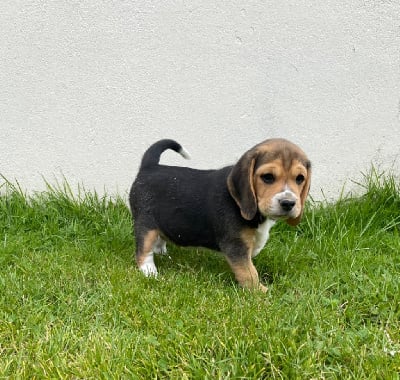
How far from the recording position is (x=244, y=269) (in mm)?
3727

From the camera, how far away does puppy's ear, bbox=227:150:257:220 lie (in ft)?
11.5

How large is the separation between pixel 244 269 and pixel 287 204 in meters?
0.67

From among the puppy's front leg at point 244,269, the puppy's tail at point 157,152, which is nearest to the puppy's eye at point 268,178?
the puppy's front leg at point 244,269

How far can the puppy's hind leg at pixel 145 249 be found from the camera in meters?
4.08

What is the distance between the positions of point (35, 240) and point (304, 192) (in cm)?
242

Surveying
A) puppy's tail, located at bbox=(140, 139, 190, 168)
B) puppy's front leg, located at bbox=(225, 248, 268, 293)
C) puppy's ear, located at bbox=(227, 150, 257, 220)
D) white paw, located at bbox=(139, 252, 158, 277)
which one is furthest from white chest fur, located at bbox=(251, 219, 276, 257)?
puppy's tail, located at bbox=(140, 139, 190, 168)

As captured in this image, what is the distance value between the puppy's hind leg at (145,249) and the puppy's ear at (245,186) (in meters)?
0.83

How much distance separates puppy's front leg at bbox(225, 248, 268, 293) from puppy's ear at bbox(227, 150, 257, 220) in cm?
Result: 32

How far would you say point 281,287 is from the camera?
3.88 meters

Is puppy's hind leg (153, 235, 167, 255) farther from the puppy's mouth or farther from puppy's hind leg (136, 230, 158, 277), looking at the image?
the puppy's mouth

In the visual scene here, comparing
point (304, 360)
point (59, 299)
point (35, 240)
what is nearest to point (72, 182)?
point (35, 240)

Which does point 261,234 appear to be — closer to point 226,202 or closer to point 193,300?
point 226,202

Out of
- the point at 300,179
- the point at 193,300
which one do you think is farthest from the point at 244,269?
the point at 300,179

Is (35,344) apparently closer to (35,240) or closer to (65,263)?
(65,263)
